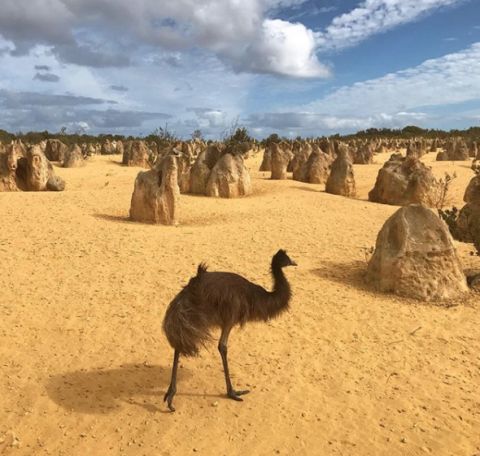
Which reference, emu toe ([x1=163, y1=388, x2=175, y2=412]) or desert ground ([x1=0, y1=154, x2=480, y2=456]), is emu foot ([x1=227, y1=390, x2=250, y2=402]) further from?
emu toe ([x1=163, y1=388, x2=175, y2=412])

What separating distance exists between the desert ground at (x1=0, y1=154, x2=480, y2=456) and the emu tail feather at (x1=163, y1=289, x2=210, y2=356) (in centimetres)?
73

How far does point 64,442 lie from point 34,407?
687 mm

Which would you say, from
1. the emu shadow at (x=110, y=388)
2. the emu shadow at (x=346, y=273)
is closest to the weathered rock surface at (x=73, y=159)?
the emu shadow at (x=346, y=273)

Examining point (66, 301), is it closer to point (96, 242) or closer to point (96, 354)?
point (96, 354)

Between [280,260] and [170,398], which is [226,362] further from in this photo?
[280,260]

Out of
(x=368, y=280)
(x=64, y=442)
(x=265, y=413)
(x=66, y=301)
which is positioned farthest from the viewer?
(x=368, y=280)

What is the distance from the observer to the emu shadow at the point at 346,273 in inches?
328

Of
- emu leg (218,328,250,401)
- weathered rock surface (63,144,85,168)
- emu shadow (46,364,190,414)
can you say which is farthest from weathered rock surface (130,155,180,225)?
weathered rock surface (63,144,85,168)

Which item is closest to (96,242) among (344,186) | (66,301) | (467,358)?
(66,301)

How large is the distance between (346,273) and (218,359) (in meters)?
3.82

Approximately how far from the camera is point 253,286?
16.4 ft

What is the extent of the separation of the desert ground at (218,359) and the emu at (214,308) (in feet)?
1.66

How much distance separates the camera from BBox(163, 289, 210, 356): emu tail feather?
456cm

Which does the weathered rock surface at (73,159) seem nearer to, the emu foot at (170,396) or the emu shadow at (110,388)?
the emu shadow at (110,388)
